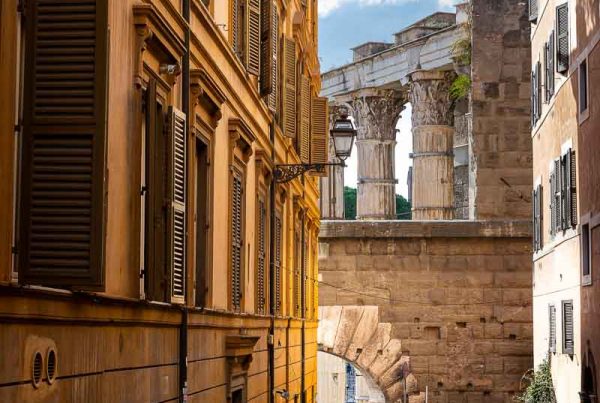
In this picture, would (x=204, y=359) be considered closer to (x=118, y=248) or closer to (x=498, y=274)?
(x=118, y=248)

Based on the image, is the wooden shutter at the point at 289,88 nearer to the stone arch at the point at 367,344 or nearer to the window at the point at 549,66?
the window at the point at 549,66

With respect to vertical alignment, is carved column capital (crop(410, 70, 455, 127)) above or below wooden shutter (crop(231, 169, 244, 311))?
above

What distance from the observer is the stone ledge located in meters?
29.8

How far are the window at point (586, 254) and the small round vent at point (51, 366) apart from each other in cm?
1300

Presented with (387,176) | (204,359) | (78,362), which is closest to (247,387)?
(204,359)

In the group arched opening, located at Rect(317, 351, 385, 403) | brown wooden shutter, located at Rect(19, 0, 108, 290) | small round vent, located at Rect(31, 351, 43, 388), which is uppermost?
brown wooden shutter, located at Rect(19, 0, 108, 290)

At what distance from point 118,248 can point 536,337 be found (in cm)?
1936

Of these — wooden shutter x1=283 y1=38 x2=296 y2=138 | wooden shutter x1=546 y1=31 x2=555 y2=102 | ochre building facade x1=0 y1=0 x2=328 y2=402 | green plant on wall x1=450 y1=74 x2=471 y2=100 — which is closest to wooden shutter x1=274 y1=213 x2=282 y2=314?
wooden shutter x1=283 y1=38 x2=296 y2=138

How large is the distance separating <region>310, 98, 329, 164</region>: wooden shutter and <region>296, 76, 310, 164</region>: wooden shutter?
1.10ft

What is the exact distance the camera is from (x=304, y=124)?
22281mm

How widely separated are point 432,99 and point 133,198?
118 feet

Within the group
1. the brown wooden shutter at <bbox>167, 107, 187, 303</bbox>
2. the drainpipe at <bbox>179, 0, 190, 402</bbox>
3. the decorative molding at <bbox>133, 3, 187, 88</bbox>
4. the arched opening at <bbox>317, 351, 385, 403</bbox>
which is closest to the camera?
the decorative molding at <bbox>133, 3, 187, 88</bbox>

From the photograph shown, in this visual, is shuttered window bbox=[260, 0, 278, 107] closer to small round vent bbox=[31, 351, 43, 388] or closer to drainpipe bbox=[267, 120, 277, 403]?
drainpipe bbox=[267, 120, 277, 403]

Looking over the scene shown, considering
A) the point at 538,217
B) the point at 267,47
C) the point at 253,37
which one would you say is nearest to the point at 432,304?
the point at 538,217
